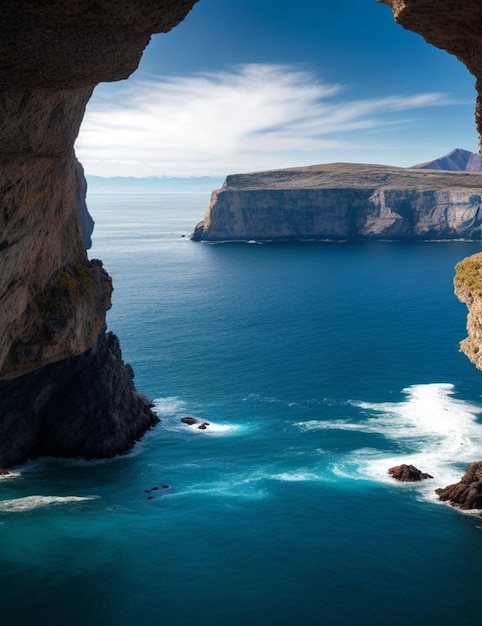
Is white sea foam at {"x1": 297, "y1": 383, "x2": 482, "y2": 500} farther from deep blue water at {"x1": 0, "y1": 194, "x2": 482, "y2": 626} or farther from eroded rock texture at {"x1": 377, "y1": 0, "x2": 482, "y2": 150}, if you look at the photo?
eroded rock texture at {"x1": 377, "y1": 0, "x2": 482, "y2": 150}

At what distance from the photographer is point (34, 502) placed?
4622 cm

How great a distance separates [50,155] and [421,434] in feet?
146

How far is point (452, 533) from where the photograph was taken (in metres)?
40.9

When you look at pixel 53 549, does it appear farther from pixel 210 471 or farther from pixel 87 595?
pixel 210 471

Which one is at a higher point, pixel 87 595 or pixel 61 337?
pixel 61 337

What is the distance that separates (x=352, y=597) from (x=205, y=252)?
550ft

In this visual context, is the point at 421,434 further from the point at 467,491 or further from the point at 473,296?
the point at 473,296

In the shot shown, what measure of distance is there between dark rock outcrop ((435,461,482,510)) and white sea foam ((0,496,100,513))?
26119mm

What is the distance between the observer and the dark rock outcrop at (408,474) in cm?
4972

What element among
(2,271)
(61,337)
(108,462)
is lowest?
(108,462)

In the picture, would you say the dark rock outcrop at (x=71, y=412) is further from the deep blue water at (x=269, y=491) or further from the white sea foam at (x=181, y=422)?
the white sea foam at (x=181, y=422)

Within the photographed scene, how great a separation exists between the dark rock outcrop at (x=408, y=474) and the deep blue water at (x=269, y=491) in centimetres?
84

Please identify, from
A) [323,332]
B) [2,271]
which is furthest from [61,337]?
[323,332]

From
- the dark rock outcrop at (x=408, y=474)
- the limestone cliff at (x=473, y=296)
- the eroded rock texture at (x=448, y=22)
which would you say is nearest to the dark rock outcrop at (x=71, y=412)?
the dark rock outcrop at (x=408, y=474)
